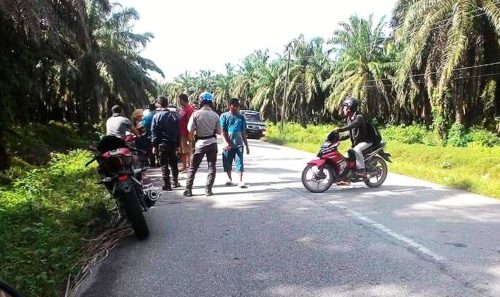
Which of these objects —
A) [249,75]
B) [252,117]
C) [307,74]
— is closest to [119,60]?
[252,117]

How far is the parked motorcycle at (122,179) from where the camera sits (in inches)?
233

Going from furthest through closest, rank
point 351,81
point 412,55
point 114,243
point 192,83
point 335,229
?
point 192,83, point 351,81, point 412,55, point 335,229, point 114,243

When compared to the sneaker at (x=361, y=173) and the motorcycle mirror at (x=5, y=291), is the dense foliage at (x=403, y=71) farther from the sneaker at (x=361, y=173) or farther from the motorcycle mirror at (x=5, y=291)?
the motorcycle mirror at (x=5, y=291)

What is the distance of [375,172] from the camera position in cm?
995

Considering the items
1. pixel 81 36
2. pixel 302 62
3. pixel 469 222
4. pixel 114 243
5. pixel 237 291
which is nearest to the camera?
pixel 237 291

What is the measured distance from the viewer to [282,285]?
4340 mm

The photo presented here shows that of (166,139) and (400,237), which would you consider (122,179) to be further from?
(166,139)

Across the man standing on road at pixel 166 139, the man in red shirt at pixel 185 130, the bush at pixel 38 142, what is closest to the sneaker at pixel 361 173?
the man standing on road at pixel 166 139

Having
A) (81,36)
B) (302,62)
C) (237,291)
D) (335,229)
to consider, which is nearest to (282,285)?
(237,291)

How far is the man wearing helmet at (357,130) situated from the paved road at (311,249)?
2.66 ft

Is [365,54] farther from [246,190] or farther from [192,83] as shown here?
[192,83]

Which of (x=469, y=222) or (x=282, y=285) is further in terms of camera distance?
(x=469, y=222)

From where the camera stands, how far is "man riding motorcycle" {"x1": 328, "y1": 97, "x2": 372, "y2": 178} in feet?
31.2

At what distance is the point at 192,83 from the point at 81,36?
A: 93.9 meters
